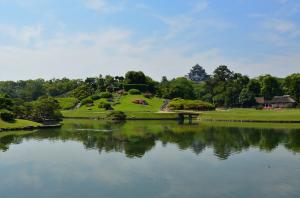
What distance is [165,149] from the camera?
44.3 metres

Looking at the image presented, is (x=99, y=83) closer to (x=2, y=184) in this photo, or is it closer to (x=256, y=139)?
(x=256, y=139)

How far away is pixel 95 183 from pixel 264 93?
109237 mm

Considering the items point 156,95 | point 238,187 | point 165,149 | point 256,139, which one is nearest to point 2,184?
point 238,187

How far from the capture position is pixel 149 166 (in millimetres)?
33562

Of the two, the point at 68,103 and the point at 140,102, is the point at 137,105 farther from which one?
the point at 68,103

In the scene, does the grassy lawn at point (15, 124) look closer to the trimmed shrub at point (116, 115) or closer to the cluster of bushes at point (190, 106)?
the trimmed shrub at point (116, 115)

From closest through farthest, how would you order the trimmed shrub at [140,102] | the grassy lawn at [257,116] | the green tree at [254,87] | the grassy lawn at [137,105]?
the grassy lawn at [257,116] < the grassy lawn at [137,105] < the trimmed shrub at [140,102] < the green tree at [254,87]

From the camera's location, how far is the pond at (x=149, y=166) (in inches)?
1000

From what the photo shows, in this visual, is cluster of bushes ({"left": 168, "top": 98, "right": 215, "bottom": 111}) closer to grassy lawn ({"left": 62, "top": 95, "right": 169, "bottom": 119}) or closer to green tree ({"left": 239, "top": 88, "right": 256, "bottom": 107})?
grassy lawn ({"left": 62, "top": 95, "right": 169, "bottom": 119})

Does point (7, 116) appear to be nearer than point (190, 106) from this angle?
Yes

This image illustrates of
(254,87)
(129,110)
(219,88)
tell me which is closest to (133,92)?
(129,110)

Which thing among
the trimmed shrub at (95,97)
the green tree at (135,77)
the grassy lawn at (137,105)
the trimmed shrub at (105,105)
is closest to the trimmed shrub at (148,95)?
the grassy lawn at (137,105)

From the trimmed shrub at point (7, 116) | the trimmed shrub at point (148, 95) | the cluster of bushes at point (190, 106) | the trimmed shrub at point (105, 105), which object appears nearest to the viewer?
the trimmed shrub at point (7, 116)

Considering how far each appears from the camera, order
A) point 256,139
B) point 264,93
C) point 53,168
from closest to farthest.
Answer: point 53,168
point 256,139
point 264,93
